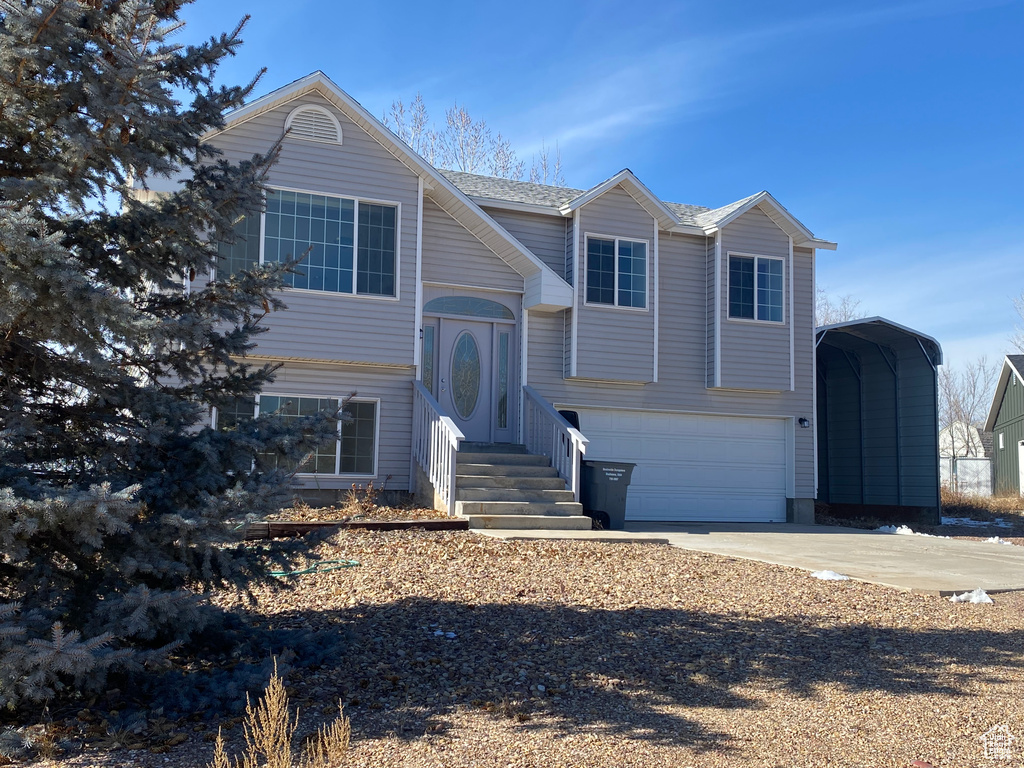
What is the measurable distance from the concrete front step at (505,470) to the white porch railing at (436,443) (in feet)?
1.03

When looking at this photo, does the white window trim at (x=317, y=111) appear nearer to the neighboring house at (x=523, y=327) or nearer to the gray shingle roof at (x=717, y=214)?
the neighboring house at (x=523, y=327)

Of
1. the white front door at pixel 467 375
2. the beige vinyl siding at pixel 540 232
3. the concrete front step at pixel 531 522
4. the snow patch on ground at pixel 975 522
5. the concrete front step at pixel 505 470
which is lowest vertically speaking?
the snow patch on ground at pixel 975 522

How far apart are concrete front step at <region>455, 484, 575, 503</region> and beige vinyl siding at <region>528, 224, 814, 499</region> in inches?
118

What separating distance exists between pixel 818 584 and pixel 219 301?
230 inches

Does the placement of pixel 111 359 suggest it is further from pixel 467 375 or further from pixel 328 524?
pixel 467 375

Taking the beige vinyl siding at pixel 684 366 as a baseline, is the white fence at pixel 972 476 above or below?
below

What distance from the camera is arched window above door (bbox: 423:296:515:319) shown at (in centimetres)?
1381

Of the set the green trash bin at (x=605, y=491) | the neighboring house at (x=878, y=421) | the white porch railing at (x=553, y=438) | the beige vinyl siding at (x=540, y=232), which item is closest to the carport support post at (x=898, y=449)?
the neighboring house at (x=878, y=421)

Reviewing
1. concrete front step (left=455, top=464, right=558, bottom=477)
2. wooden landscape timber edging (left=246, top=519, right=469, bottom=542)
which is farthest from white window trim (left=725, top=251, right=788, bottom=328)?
wooden landscape timber edging (left=246, top=519, right=469, bottom=542)

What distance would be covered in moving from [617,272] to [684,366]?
2116mm

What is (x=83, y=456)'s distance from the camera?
4.57 metres

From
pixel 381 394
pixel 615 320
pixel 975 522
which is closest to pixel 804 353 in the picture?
pixel 615 320

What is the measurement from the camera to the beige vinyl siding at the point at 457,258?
13.7 m

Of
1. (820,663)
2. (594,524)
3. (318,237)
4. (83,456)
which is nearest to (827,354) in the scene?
(594,524)
